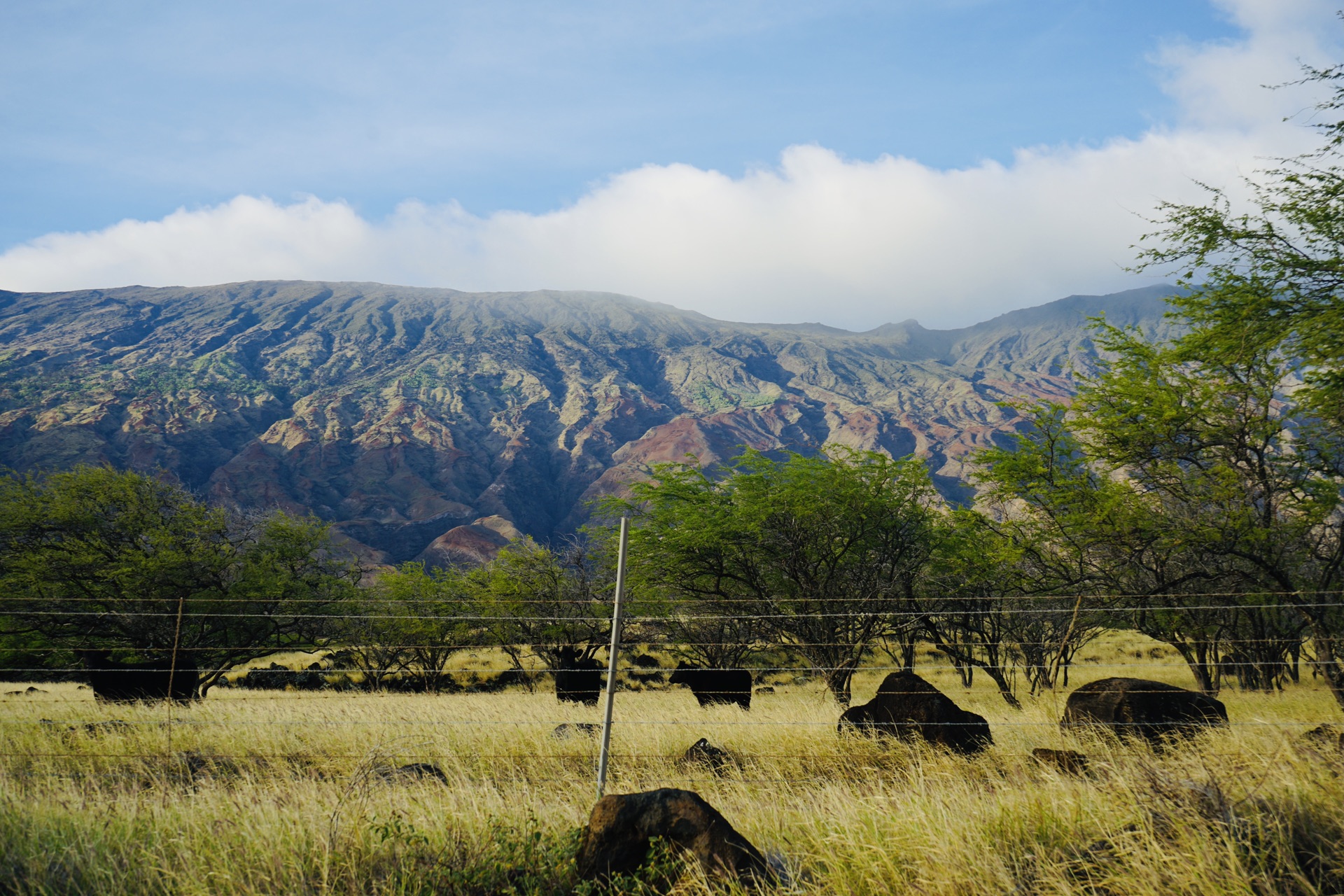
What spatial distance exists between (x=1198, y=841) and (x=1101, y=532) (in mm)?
12326

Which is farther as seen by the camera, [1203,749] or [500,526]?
[500,526]

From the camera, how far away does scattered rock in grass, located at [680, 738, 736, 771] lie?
8.06 metres

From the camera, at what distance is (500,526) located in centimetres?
17725

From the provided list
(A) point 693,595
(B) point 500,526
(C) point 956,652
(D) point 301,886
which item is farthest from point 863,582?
(B) point 500,526

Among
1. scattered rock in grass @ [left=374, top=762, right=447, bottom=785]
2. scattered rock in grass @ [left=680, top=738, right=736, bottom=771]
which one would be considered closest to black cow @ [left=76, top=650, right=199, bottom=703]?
scattered rock in grass @ [left=374, top=762, right=447, bottom=785]

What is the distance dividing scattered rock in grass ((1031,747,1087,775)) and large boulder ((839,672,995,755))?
1147 millimetres

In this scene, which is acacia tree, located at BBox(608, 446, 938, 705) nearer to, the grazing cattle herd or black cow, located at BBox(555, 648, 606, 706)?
black cow, located at BBox(555, 648, 606, 706)

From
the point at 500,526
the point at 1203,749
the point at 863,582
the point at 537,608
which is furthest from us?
the point at 500,526

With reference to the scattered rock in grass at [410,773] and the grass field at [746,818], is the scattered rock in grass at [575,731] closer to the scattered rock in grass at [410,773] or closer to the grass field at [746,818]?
the grass field at [746,818]

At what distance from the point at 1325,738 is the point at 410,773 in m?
9.57

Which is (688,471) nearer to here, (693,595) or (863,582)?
(693,595)

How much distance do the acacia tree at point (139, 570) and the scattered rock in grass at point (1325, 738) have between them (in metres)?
21.2

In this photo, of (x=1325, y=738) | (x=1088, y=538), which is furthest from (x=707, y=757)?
(x=1088, y=538)

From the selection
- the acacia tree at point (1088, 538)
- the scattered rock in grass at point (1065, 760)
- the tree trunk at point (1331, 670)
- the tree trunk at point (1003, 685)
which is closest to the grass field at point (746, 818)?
the scattered rock in grass at point (1065, 760)
